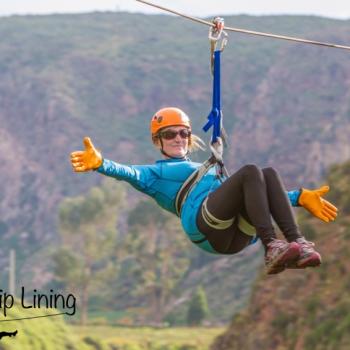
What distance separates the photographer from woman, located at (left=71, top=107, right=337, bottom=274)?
994 centimetres

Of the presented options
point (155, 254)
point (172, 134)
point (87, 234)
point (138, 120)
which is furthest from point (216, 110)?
point (138, 120)

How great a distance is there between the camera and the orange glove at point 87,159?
987 cm

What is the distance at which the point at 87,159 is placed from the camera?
992 centimetres

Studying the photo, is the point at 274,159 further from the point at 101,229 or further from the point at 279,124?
the point at 101,229

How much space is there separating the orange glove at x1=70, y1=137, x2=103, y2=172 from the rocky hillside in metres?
28.6

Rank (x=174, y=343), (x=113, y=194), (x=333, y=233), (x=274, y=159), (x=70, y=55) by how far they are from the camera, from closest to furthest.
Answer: (x=333, y=233), (x=174, y=343), (x=113, y=194), (x=274, y=159), (x=70, y=55)

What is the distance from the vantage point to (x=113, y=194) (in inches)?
4075

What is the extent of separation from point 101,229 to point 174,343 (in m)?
27.2

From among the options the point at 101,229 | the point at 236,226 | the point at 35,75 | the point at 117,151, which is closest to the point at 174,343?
the point at 101,229

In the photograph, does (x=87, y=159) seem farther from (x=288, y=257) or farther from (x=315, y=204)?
(x=315, y=204)

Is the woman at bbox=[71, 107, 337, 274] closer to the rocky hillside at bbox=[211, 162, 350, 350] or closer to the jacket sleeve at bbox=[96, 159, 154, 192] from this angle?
the jacket sleeve at bbox=[96, 159, 154, 192]

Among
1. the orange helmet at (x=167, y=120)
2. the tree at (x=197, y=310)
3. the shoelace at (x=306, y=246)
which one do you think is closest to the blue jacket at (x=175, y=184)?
the orange helmet at (x=167, y=120)

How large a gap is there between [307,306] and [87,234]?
59572mm

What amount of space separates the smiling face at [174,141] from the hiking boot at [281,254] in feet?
5.32
